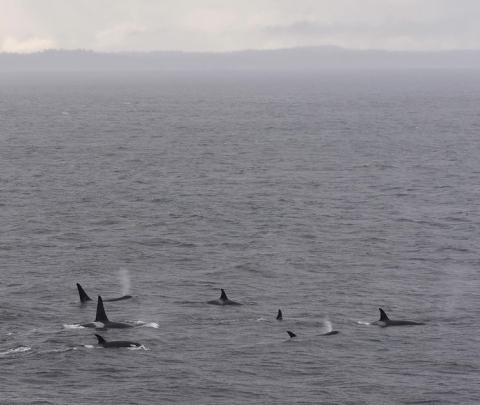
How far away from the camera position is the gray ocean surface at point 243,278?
5709 centimetres

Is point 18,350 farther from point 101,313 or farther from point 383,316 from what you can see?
point 383,316

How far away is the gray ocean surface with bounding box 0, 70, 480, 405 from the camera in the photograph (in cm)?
5709

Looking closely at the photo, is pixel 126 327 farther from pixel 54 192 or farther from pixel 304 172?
pixel 304 172

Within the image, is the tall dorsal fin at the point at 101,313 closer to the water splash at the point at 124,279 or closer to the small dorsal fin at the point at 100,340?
the small dorsal fin at the point at 100,340

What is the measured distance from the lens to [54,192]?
401 feet

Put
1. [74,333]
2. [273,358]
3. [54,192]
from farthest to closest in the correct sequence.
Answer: [54,192] → [74,333] → [273,358]

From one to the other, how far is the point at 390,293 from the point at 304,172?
66823 mm

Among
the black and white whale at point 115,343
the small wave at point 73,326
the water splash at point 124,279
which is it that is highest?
the black and white whale at point 115,343

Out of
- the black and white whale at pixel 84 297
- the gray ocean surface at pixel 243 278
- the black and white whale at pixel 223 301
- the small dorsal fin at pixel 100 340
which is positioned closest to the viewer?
the gray ocean surface at pixel 243 278

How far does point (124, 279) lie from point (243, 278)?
358 inches


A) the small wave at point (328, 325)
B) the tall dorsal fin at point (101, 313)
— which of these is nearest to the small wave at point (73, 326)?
the tall dorsal fin at point (101, 313)

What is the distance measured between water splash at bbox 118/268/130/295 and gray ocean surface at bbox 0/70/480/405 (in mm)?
169

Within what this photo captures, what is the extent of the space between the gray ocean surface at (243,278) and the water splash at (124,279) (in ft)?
0.56

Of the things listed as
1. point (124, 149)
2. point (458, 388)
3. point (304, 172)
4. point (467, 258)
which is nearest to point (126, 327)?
point (458, 388)
